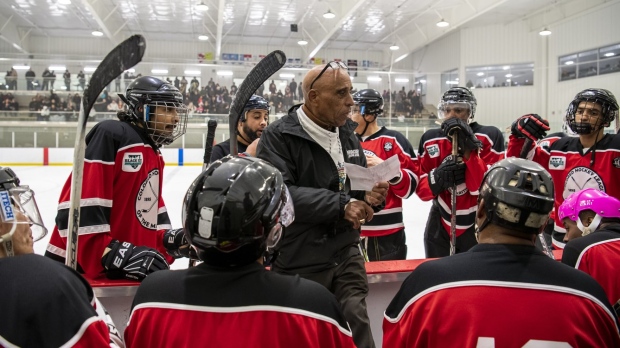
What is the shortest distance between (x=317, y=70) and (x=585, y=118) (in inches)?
73.7

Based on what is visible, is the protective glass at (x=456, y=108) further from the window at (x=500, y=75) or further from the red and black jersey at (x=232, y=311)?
the window at (x=500, y=75)

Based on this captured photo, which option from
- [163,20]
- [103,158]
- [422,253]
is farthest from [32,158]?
[103,158]

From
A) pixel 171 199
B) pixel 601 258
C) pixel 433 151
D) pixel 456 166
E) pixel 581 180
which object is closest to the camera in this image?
pixel 601 258

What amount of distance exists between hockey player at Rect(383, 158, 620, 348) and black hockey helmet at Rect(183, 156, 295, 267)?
39cm

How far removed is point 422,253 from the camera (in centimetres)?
500

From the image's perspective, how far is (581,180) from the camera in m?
3.12

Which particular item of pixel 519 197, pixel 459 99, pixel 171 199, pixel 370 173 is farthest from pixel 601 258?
pixel 171 199

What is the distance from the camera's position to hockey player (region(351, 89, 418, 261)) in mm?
3377

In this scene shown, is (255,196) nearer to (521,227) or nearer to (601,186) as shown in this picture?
(521,227)

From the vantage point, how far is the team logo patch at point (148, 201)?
2.20 m

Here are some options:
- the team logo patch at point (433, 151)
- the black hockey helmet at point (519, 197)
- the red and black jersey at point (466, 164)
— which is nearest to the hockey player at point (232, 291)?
the black hockey helmet at point (519, 197)

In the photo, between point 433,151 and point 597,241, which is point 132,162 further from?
point 433,151

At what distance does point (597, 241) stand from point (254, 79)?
1381 millimetres

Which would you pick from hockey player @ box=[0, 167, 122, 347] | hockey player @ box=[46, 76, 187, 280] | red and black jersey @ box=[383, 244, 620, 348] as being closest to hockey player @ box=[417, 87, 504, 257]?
hockey player @ box=[46, 76, 187, 280]
